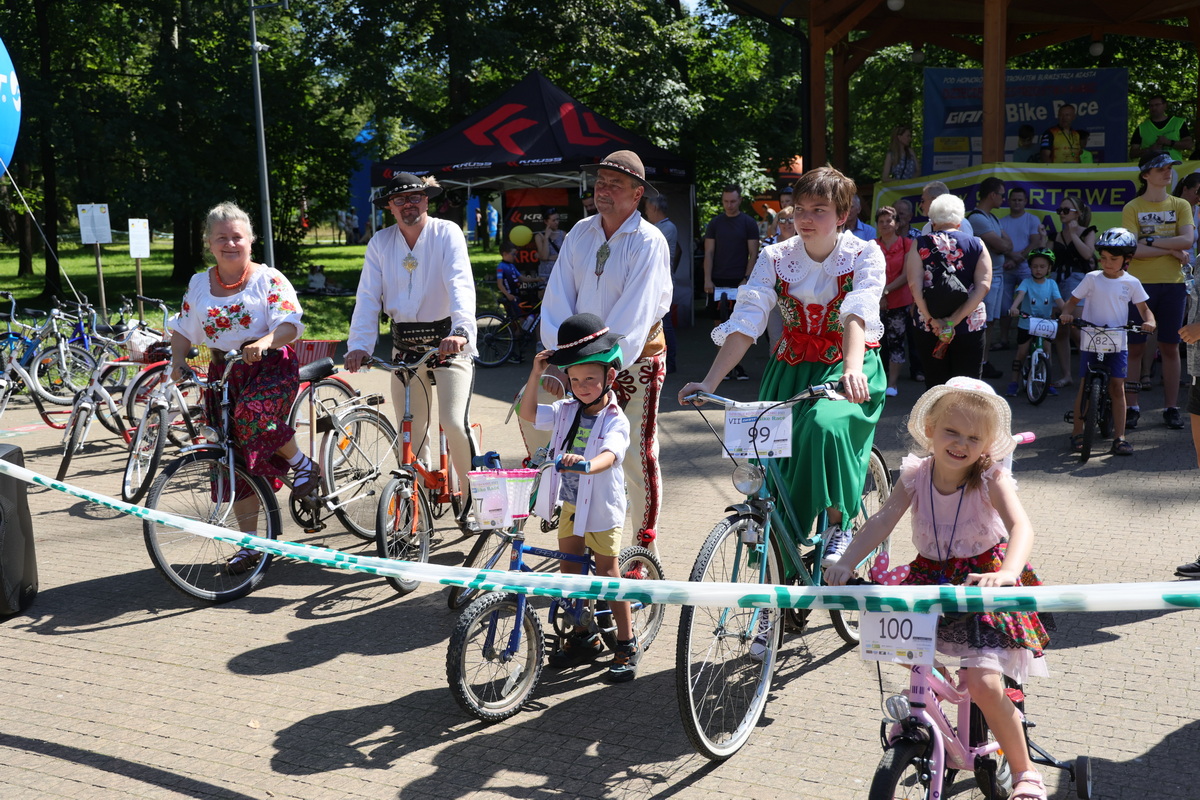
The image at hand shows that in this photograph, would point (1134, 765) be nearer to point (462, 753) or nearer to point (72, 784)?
point (462, 753)

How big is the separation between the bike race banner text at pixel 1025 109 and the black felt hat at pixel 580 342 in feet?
48.1

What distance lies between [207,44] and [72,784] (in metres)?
22.1

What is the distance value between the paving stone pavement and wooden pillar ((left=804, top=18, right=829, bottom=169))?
11.3 metres

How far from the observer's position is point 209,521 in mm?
5355

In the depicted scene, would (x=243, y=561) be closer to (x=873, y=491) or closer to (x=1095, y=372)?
(x=873, y=491)

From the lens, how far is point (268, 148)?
2417 centimetres

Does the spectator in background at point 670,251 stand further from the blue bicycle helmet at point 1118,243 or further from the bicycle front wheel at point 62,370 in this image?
the bicycle front wheel at point 62,370

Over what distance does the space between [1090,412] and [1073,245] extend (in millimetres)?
5287

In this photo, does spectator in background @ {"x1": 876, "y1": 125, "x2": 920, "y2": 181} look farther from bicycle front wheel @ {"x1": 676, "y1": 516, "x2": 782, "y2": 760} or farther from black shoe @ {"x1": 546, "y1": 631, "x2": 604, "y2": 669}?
bicycle front wheel @ {"x1": 676, "y1": 516, "x2": 782, "y2": 760}

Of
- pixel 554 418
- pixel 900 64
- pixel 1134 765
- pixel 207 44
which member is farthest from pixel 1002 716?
pixel 900 64

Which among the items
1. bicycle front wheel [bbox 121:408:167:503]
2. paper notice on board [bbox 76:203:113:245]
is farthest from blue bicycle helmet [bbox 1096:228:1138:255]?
paper notice on board [bbox 76:203:113:245]

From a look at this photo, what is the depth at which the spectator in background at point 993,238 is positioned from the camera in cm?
1008

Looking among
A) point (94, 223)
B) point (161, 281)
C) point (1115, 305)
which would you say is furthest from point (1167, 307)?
point (161, 281)

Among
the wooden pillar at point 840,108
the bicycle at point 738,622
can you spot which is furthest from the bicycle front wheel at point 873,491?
the wooden pillar at point 840,108
